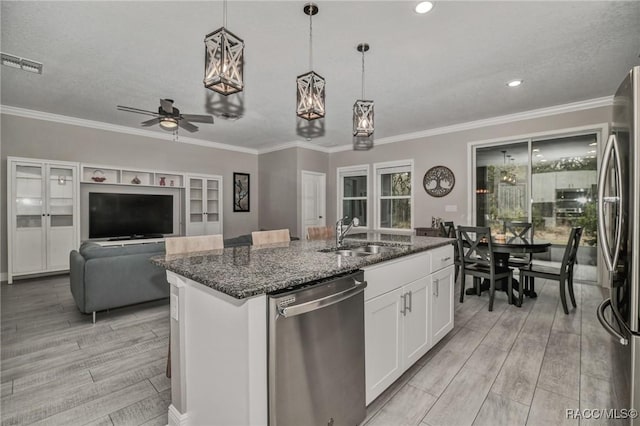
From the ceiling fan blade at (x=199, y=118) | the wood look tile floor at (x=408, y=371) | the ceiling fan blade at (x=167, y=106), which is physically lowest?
the wood look tile floor at (x=408, y=371)

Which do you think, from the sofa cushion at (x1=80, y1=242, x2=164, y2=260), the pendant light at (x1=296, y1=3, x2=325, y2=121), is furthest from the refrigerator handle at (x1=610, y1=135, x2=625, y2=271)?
the sofa cushion at (x1=80, y1=242, x2=164, y2=260)

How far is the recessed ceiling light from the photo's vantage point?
221cm

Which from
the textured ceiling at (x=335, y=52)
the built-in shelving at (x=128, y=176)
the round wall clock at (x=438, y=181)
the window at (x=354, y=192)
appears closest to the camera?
the textured ceiling at (x=335, y=52)

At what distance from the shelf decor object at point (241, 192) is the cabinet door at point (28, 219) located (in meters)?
3.45

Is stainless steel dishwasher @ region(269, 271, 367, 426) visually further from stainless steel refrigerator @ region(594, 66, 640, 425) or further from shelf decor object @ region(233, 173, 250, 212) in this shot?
shelf decor object @ region(233, 173, 250, 212)

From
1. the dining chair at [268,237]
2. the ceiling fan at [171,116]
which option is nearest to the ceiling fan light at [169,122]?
the ceiling fan at [171,116]

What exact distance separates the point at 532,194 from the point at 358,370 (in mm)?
4773

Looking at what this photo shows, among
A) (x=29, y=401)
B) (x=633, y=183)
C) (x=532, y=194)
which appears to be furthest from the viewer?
(x=532, y=194)

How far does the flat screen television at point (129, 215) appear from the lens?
5.34 meters

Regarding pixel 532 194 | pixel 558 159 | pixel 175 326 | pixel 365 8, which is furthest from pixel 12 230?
pixel 558 159

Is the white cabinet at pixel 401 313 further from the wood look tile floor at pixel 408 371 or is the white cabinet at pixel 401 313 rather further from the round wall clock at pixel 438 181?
the round wall clock at pixel 438 181

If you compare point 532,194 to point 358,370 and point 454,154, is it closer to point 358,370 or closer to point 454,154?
point 454,154

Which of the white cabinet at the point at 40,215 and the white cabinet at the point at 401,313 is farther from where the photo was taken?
the white cabinet at the point at 40,215

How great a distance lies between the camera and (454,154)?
5.45 m
